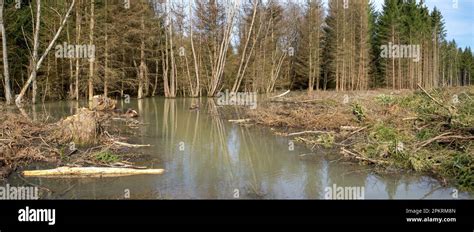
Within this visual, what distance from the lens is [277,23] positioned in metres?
45.1

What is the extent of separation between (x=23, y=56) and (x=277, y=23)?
26.1m

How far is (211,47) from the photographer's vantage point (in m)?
42.6

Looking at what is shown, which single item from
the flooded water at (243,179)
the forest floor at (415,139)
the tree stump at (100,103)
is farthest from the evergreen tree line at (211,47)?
the forest floor at (415,139)

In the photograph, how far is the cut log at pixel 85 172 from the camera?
7.81 meters

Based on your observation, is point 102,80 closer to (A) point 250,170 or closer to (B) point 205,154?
(B) point 205,154

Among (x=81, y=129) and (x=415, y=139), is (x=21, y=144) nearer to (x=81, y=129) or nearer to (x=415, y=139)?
(x=81, y=129)

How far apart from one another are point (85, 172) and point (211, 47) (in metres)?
35.6

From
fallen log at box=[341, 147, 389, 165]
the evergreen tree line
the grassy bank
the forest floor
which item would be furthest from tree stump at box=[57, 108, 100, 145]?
the evergreen tree line

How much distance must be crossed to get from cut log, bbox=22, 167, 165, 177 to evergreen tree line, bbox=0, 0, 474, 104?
624 inches

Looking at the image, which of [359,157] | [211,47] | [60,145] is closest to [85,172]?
[60,145]

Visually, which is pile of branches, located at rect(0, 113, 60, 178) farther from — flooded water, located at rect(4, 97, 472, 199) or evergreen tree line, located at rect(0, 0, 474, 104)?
evergreen tree line, located at rect(0, 0, 474, 104)

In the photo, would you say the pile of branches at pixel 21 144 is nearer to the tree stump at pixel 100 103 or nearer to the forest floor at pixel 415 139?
the forest floor at pixel 415 139
